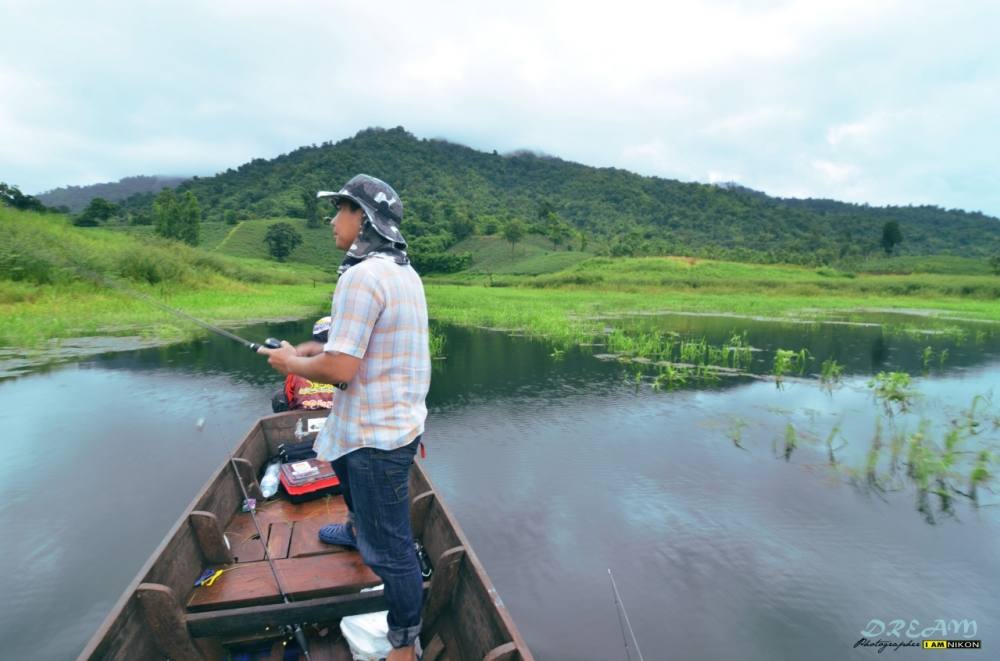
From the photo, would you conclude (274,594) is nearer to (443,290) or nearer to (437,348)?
(437,348)

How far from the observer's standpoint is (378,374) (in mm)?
2590

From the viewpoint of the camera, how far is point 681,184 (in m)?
135

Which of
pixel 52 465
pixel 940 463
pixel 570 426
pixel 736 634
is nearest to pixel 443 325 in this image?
pixel 570 426

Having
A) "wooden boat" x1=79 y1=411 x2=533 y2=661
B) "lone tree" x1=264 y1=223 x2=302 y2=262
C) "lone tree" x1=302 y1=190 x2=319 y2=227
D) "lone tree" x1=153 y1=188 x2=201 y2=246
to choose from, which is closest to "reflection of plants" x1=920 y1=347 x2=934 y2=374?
"wooden boat" x1=79 y1=411 x2=533 y2=661

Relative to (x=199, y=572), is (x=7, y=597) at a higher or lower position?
lower

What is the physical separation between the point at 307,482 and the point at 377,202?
354 cm

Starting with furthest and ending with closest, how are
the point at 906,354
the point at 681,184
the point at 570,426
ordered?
the point at 681,184, the point at 906,354, the point at 570,426

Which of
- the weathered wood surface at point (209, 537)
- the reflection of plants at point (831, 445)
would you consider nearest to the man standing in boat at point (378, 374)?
the weathered wood surface at point (209, 537)

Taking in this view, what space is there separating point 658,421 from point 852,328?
17539mm

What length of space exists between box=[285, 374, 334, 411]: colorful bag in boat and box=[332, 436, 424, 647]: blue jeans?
441cm

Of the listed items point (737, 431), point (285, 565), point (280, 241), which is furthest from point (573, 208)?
point (285, 565)

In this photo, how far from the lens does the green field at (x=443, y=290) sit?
19250 mm

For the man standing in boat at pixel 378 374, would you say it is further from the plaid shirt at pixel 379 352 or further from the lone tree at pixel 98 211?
the lone tree at pixel 98 211

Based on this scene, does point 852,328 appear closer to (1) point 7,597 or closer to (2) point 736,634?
(2) point 736,634
